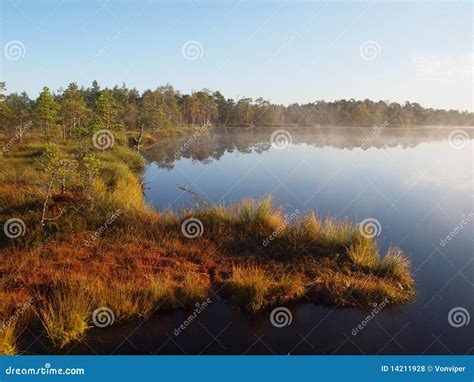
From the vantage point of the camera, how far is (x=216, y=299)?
282 inches

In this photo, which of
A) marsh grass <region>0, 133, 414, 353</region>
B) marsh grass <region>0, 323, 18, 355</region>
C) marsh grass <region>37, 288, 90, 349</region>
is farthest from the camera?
marsh grass <region>0, 133, 414, 353</region>

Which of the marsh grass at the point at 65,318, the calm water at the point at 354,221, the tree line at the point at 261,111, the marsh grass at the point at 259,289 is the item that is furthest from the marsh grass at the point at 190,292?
the tree line at the point at 261,111

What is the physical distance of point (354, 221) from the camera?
40.8 feet

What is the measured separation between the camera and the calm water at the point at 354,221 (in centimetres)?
601

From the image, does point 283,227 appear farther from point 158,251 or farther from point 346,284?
point 158,251

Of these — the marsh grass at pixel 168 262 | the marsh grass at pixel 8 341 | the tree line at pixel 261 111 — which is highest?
the tree line at pixel 261 111

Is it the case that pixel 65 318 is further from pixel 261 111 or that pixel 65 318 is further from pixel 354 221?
pixel 261 111

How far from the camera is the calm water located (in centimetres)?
601

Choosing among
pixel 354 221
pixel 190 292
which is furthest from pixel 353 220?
pixel 190 292

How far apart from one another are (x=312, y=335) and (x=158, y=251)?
4.46 meters

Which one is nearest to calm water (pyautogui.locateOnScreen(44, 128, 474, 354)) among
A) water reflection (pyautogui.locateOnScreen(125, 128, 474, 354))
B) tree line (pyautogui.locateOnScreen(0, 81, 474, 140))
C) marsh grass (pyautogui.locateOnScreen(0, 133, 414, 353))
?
water reflection (pyautogui.locateOnScreen(125, 128, 474, 354))

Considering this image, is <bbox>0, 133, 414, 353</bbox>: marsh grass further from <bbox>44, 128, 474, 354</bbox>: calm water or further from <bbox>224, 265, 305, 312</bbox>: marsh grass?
<bbox>44, 128, 474, 354</bbox>: calm water

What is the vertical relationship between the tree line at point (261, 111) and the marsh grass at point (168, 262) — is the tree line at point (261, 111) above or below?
above

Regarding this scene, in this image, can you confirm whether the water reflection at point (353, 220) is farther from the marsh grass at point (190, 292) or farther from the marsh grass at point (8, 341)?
the marsh grass at point (8, 341)
